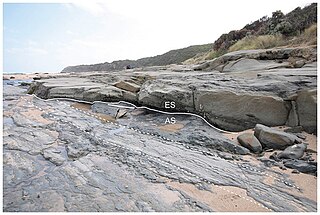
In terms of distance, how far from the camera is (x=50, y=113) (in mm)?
6176

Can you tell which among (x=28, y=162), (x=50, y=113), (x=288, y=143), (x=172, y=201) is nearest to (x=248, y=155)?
(x=288, y=143)

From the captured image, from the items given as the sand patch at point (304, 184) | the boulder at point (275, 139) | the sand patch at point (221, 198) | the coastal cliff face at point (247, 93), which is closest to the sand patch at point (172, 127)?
the coastal cliff face at point (247, 93)

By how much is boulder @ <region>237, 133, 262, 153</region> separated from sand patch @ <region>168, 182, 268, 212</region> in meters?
1.46

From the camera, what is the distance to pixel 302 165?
3.67m

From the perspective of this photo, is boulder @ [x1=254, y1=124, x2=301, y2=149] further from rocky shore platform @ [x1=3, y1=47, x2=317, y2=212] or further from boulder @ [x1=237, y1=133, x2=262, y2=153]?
boulder @ [x1=237, y1=133, x2=262, y2=153]

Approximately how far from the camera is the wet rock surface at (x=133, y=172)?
2.67 meters

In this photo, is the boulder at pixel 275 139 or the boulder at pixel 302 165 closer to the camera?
the boulder at pixel 302 165

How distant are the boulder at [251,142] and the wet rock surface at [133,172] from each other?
0.15 metres

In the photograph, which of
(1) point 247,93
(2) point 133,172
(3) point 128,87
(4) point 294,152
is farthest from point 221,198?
(3) point 128,87

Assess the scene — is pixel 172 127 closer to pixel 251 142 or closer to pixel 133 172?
pixel 251 142

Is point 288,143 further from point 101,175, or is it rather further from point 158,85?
point 158,85

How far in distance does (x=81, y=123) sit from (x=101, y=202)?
124 inches

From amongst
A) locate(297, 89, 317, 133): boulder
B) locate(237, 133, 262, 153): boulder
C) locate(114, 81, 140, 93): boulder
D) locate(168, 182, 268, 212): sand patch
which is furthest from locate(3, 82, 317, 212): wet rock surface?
locate(114, 81, 140, 93): boulder

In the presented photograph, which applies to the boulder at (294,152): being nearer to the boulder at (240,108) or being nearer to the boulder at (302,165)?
the boulder at (302,165)
